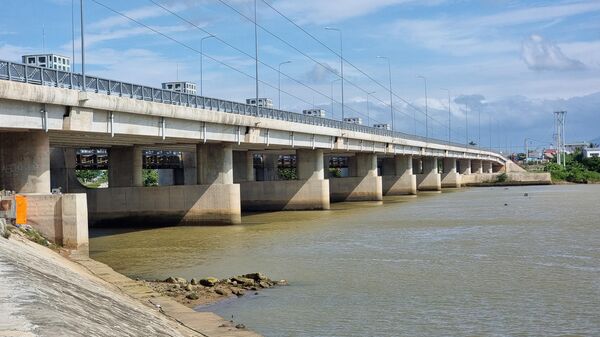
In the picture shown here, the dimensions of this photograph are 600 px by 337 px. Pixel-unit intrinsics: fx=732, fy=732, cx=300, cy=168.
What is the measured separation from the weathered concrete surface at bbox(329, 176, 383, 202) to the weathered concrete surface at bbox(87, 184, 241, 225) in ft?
119

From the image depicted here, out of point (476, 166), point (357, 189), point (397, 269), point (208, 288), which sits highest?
point (476, 166)

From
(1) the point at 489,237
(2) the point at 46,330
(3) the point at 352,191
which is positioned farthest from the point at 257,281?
(3) the point at 352,191

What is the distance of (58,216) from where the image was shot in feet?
99.5

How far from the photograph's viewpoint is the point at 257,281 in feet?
82.8

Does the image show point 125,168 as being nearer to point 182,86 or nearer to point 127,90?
point 182,86

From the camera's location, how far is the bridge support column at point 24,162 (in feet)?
105

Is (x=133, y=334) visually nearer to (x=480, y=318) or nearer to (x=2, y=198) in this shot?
(x=480, y=318)

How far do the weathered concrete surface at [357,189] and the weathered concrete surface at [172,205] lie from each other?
119ft

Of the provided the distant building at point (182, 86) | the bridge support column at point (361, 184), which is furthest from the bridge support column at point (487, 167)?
the distant building at point (182, 86)

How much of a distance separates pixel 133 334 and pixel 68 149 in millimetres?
52346

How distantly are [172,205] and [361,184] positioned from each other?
38818mm

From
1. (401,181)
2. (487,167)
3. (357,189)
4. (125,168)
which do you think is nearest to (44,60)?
(125,168)

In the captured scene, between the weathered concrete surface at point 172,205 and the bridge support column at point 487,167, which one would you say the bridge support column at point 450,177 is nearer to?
the bridge support column at point 487,167

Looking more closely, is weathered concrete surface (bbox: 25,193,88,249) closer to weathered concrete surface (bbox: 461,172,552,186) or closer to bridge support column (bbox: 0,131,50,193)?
bridge support column (bbox: 0,131,50,193)
